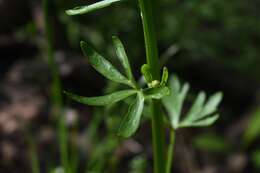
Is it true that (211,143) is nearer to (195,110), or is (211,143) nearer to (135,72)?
(135,72)

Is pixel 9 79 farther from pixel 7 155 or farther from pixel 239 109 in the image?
pixel 239 109

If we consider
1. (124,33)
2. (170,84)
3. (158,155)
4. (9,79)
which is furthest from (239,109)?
(158,155)

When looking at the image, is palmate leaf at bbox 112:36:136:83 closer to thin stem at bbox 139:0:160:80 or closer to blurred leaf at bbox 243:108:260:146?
thin stem at bbox 139:0:160:80

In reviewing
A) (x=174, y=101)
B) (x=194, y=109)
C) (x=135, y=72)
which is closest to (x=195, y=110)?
(x=194, y=109)

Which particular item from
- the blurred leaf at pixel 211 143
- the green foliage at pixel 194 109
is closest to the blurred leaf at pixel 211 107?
the green foliage at pixel 194 109

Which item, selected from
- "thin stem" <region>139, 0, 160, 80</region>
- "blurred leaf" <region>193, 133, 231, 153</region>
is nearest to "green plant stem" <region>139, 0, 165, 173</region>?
"thin stem" <region>139, 0, 160, 80</region>

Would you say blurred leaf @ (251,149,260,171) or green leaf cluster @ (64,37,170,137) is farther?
blurred leaf @ (251,149,260,171)
